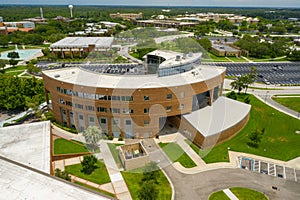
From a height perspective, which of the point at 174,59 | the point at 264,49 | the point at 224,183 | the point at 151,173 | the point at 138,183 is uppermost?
the point at 174,59

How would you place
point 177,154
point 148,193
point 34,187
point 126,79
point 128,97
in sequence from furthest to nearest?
point 126,79 → point 128,97 → point 177,154 → point 148,193 → point 34,187

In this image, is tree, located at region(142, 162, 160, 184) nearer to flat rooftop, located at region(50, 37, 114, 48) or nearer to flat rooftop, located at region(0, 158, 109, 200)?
flat rooftop, located at region(0, 158, 109, 200)

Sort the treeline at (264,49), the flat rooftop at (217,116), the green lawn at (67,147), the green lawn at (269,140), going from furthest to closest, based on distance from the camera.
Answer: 1. the treeline at (264,49)
2. the flat rooftop at (217,116)
3. the green lawn at (269,140)
4. the green lawn at (67,147)

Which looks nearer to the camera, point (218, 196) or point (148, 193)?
point (148, 193)

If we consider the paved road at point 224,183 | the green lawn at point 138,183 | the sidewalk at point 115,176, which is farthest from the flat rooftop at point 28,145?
the paved road at point 224,183

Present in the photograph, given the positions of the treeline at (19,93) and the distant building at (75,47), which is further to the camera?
the distant building at (75,47)

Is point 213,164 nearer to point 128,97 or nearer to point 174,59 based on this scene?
point 128,97

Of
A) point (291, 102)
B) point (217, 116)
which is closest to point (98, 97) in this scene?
point (217, 116)

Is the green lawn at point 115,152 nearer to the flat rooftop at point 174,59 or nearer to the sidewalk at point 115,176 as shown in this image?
the sidewalk at point 115,176
